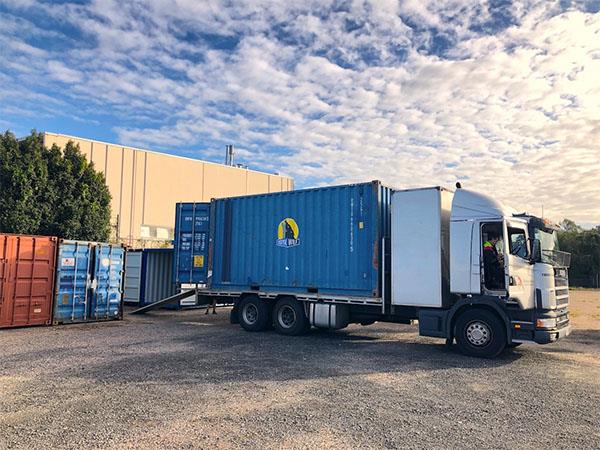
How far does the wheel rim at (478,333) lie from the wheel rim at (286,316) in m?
4.72

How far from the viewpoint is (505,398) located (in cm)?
691

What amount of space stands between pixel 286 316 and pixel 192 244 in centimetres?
396

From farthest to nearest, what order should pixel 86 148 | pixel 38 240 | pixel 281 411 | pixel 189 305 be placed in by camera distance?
pixel 86 148, pixel 189 305, pixel 38 240, pixel 281 411

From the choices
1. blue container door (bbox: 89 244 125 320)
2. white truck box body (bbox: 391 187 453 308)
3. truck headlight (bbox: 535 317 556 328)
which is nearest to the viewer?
truck headlight (bbox: 535 317 556 328)

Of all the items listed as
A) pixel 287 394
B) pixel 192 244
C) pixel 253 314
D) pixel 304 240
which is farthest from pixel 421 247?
pixel 192 244

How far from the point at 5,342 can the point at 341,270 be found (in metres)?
8.04

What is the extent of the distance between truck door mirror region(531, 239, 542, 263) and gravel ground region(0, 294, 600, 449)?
6.81ft

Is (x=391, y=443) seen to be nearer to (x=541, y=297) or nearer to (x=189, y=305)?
(x=541, y=297)

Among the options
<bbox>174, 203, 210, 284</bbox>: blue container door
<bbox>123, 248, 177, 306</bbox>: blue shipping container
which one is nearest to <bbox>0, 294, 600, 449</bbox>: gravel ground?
<bbox>174, 203, 210, 284</bbox>: blue container door

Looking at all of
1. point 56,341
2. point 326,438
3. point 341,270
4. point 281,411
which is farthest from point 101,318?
point 326,438

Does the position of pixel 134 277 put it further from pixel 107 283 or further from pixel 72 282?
pixel 72 282

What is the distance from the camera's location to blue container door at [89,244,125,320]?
15.3 metres

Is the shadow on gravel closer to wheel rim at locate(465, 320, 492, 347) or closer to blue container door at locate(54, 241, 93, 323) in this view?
wheel rim at locate(465, 320, 492, 347)

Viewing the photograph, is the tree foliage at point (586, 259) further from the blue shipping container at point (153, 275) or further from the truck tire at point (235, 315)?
the truck tire at point (235, 315)
